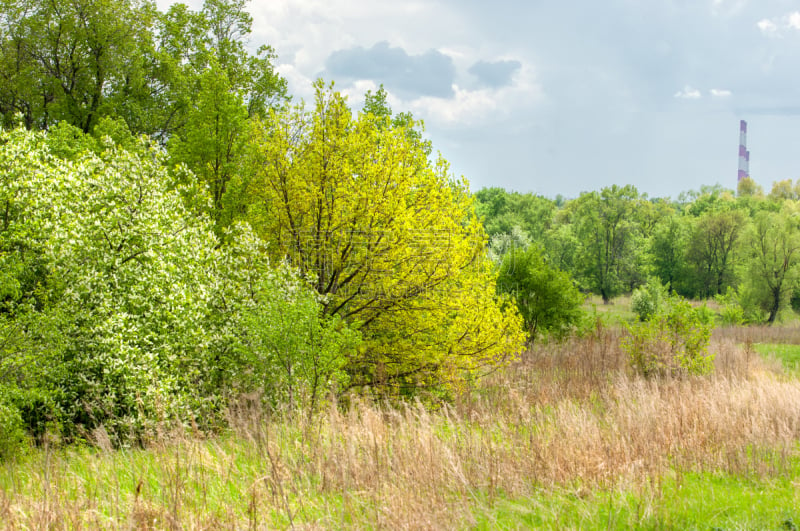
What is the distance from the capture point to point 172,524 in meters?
4.59

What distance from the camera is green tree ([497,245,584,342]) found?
22.5 m

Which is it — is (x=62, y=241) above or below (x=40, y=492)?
above

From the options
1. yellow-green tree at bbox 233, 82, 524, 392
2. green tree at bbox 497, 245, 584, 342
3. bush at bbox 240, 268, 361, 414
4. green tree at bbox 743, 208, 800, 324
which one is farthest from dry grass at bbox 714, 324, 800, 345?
bush at bbox 240, 268, 361, 414

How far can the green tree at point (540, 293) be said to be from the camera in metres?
22.5

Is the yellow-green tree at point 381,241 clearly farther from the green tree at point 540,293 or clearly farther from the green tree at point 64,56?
the green tree at point 64,56

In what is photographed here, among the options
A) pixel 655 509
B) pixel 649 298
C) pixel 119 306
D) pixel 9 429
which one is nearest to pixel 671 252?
pixel 649 298

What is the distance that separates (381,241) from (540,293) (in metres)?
12.1

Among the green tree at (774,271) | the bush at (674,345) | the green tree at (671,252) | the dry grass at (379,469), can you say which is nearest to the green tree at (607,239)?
the green tree at (671,252)

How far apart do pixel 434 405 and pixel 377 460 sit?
284 inches

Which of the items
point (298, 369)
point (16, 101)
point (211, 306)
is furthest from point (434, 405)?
point (16, 101)

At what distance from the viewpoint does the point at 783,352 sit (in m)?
24.8

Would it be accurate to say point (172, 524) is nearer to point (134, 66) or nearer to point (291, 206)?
point (291, 206)

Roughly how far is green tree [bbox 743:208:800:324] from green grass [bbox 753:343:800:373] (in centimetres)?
1447

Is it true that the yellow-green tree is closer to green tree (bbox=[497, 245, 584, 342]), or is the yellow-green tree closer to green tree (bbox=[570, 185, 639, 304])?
green tree (bbox=[497, 245, 584, 342])
